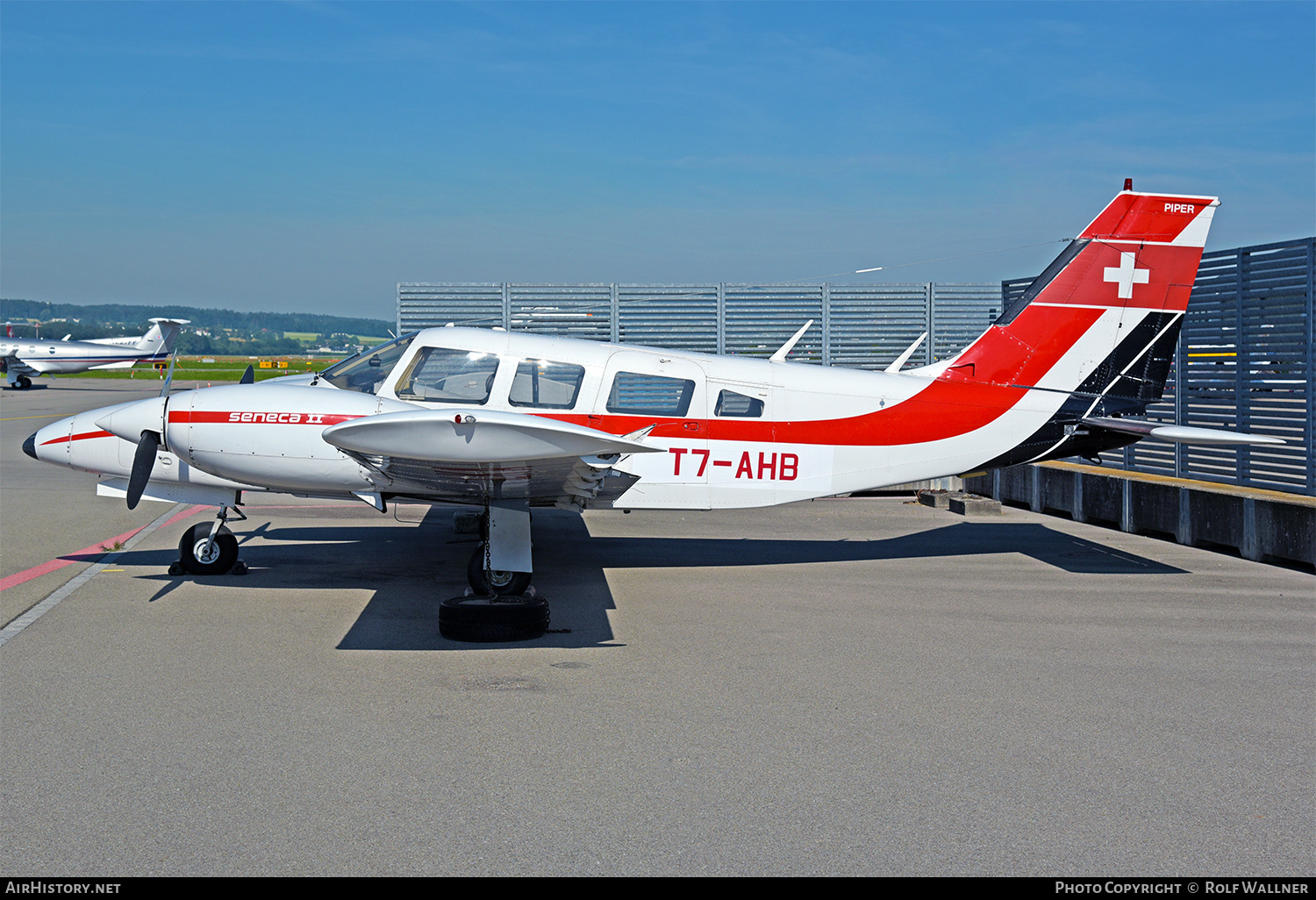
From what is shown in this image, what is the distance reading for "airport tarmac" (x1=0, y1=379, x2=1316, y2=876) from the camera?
3.82m

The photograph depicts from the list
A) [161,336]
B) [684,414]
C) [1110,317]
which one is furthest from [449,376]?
[161,336]

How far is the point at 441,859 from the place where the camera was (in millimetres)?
3664

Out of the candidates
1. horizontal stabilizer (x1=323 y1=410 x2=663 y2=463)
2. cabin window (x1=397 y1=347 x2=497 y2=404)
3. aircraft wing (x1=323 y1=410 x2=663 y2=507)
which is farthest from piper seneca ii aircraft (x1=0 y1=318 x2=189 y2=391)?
horizontal stabilizer (x1=323 y1=410 x2=663 y2=463)

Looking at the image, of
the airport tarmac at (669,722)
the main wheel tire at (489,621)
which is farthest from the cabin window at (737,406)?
the main wheel tire at (489,621)

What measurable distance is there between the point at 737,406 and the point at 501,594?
110 inches

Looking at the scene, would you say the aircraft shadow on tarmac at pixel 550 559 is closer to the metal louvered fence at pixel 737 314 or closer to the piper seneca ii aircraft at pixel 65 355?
the metal louvered fence at pixel 737 314

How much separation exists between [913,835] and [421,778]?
7.03ft

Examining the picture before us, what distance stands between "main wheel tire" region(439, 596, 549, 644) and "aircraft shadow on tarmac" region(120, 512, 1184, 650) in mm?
76

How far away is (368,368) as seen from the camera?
8836 millimetres

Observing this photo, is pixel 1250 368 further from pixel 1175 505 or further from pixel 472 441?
pixel 472 441

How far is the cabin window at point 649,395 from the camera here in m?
8.96

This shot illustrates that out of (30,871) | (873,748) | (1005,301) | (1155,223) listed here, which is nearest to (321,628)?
(30,871)

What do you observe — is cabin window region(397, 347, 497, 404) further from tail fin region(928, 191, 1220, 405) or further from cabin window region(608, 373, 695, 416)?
tail fin region(928, 191, 1220, 405)

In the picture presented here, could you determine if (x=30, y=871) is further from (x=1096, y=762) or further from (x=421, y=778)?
(x=1096, y=762)
